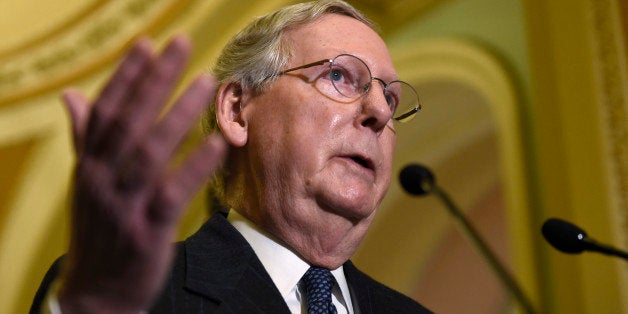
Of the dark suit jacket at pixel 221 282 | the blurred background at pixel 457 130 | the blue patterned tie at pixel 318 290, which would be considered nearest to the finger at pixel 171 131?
the dark suit jacket at pixel 221 282

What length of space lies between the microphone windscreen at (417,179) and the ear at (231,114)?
84cm

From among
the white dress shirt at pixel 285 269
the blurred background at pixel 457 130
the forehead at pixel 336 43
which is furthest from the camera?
the blurred background at pixel 457 130

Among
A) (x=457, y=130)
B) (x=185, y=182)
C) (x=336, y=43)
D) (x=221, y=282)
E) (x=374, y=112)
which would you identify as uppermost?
(x=457, y=130)

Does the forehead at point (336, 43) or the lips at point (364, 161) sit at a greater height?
the forehead at point (336, 43)

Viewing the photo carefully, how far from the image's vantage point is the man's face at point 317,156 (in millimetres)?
1621

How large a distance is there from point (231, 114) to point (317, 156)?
0.28m

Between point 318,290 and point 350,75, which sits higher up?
point 350,75

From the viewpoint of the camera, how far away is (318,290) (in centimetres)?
155

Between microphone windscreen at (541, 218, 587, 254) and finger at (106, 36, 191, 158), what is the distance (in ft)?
4.16

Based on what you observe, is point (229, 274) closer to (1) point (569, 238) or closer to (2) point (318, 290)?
(2) point (318, 290)

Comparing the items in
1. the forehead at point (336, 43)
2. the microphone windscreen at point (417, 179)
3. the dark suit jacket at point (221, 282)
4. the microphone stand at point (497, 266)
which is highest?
the forehead at point (336, 43)

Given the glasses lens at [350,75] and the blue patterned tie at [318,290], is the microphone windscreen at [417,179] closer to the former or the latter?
the glasses lens at [350,75]

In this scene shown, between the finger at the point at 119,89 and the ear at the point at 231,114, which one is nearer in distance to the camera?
the finger at the point at 119,89

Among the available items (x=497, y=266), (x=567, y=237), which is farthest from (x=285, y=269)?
(x=497, y=266)
